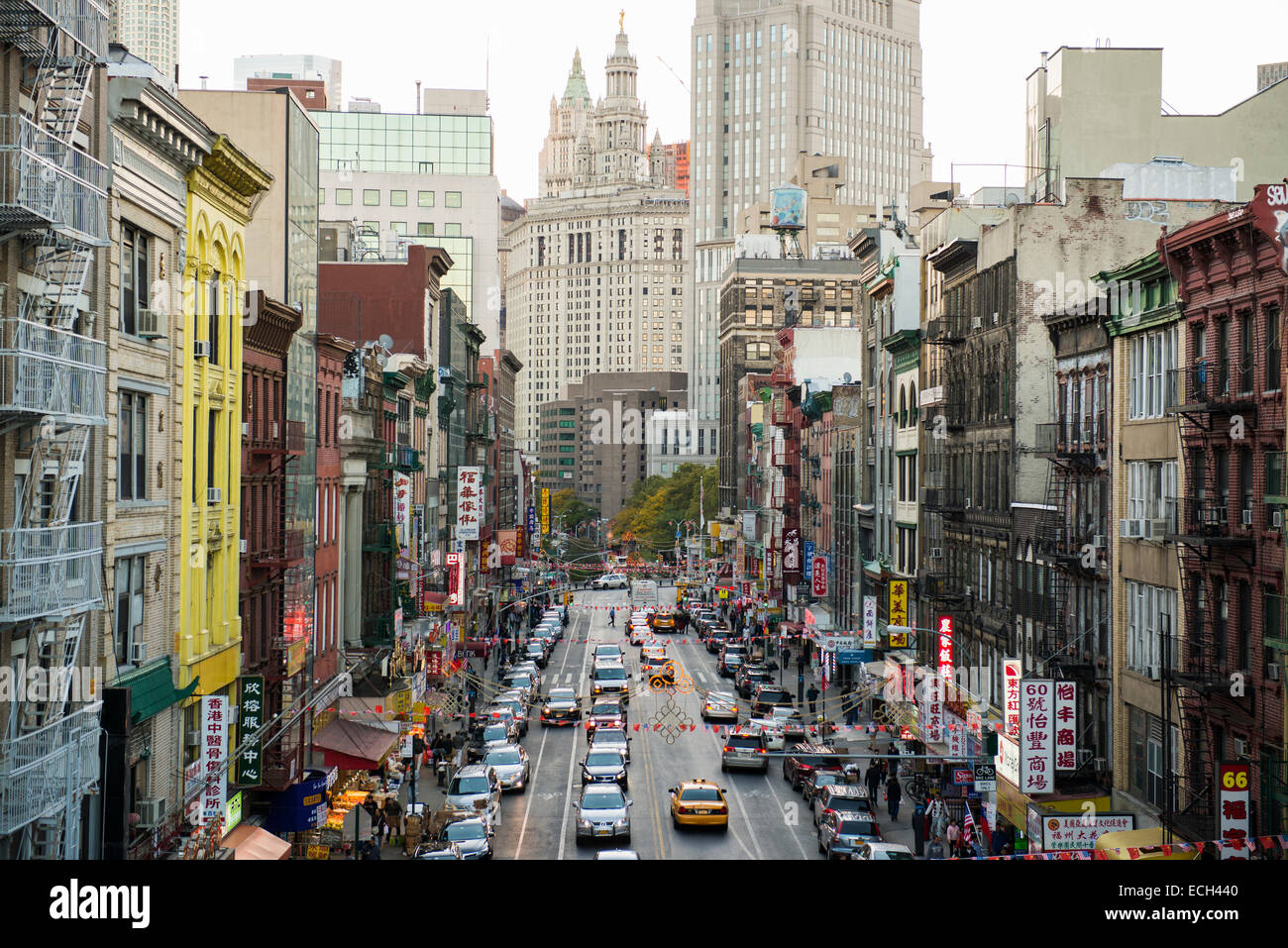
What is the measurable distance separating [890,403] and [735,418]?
98801mm

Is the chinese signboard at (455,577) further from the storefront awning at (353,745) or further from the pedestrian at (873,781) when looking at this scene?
the pedestrian at (873,781)

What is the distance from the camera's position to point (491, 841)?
38.9 meters

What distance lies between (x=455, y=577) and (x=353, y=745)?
28.7 meters

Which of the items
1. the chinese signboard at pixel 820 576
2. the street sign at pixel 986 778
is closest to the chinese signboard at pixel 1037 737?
the street sign at pixel 986 778

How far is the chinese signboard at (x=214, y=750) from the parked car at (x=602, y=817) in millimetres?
10989

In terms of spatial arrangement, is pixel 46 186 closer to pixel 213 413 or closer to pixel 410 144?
pixel 213 413

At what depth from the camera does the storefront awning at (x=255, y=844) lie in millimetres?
31913

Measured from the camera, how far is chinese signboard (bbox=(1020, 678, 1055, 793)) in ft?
115

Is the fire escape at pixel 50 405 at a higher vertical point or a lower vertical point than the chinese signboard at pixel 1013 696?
higher

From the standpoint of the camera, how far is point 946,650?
167 ft

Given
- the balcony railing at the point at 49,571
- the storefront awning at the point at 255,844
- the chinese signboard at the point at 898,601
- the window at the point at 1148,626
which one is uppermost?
the balcony railing at the point at 49,571

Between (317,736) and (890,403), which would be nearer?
(317,736)
